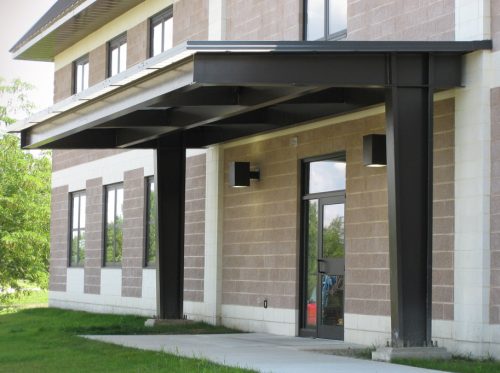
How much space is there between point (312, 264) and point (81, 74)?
39.5 ft

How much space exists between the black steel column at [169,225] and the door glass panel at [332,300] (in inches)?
141

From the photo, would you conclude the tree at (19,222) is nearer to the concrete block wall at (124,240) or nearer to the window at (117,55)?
the concrete block wall at (124,240)

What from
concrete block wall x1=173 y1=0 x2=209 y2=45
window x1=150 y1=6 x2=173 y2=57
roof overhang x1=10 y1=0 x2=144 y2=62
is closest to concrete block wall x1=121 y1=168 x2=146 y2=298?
window x1=150 y1=6 x2=173 y2=57

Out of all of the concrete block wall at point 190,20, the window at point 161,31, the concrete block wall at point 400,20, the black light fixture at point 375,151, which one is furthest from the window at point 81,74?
the black light fixture at point 375,151

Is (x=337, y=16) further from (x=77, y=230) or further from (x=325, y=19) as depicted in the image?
(x=77, y=230)

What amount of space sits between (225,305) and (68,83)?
34.6ft

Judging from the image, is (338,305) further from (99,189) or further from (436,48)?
(99,189)

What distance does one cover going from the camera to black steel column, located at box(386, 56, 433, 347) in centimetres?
1308

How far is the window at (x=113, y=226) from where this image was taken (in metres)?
24.6

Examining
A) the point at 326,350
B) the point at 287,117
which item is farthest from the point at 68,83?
the point at 326,350

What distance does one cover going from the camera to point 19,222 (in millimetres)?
31422

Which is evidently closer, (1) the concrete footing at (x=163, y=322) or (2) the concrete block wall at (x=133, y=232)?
(1) the concrete footing at (x=163, y=322)

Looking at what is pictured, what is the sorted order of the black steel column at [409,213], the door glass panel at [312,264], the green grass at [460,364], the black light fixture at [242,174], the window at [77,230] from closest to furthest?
the green grass at [460,364] → the black steel column at [409,213] → the door glass panel at [312,264] → the black light fixture at [242,174] → the window at [77,230]

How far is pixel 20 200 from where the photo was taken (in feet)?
102
